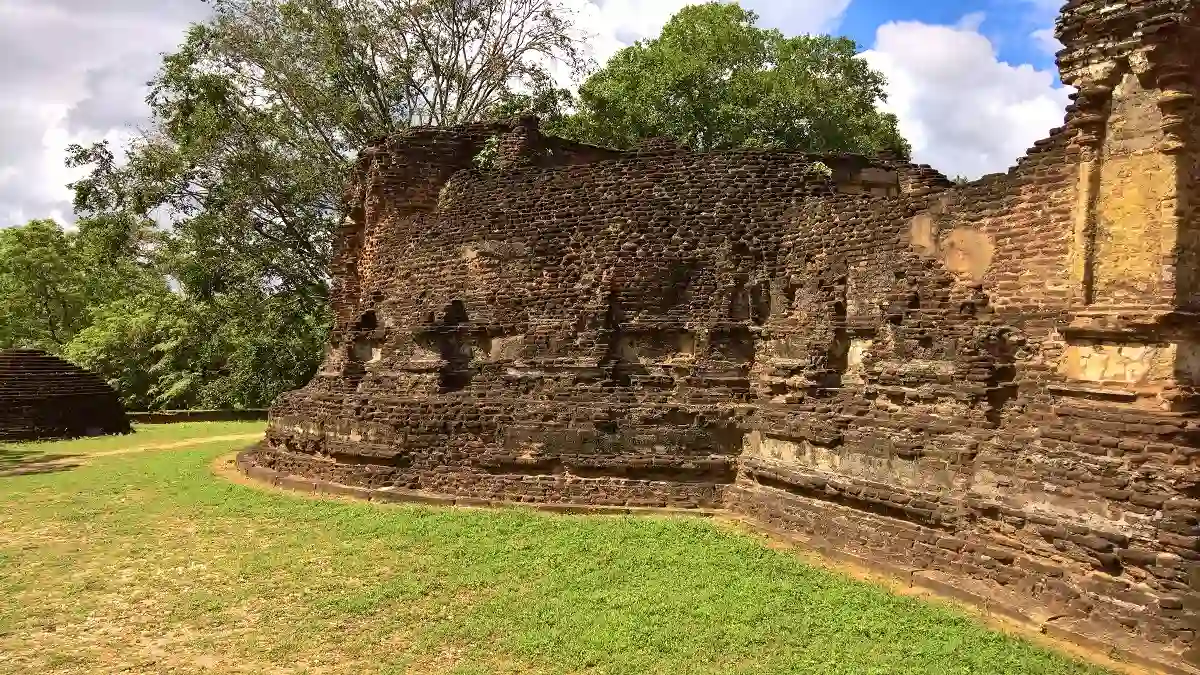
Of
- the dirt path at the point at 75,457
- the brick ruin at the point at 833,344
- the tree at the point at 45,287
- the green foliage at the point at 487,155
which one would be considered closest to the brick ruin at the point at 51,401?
the dirt path at the point at 75,457

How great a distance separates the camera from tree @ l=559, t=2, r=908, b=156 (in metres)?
29.7

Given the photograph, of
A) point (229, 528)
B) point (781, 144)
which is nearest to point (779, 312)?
point (229, 528)

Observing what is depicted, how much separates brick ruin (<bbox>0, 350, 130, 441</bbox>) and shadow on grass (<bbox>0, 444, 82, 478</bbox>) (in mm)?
→ 1794

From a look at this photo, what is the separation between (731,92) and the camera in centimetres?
3072

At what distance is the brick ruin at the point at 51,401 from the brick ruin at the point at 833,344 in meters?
11.5

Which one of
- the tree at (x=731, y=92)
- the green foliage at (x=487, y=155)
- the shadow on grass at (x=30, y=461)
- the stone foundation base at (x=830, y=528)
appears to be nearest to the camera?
the stone foundation base at (x=830, y=528)

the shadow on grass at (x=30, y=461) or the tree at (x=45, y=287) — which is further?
the tree at (x=45, y=287)

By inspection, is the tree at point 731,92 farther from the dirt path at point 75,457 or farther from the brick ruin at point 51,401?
the brick ruin at point 51,401

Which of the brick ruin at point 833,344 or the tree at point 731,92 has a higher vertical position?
the tree at point 731,92

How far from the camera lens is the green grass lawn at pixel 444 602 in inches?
247

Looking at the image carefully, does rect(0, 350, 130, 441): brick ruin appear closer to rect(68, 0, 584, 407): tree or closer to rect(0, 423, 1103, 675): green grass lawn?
rect(68, 0, 584, 407): tree

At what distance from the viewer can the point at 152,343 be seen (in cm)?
3203

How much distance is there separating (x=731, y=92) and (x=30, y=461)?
79.4ft

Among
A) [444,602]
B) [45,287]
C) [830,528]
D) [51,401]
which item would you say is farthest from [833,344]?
[45,287]
